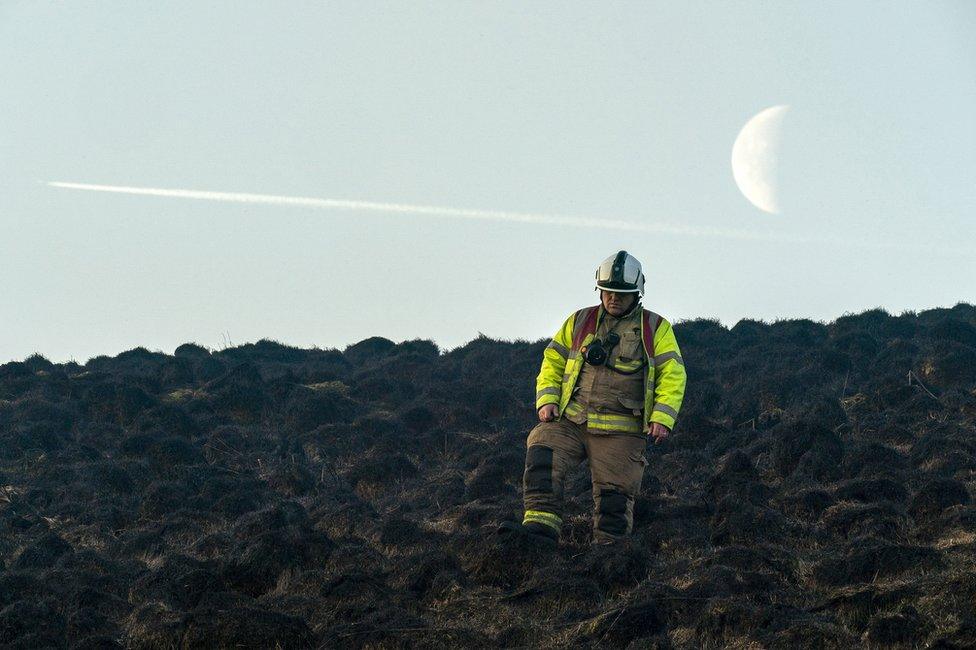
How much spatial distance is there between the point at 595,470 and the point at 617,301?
1.34 meters

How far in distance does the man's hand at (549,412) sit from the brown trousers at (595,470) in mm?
48

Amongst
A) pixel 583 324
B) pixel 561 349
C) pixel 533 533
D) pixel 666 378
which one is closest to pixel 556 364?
pixel 561 349

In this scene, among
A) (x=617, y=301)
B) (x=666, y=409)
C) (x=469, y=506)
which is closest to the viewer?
(x=666, y=409)

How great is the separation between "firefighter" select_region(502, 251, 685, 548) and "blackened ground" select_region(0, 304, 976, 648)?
40cm

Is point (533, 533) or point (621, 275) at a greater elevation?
point (621, 275)

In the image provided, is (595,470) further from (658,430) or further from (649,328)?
(649,328)

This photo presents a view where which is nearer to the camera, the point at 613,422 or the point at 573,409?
the point at 613,422

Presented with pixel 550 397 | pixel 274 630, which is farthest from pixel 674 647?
pixel 550 397

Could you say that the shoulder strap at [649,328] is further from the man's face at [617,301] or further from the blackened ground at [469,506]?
the blackened ground at [469,506]

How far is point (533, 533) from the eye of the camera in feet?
30.8

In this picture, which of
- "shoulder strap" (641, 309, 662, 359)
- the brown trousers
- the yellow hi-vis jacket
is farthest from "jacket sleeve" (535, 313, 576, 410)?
"shoulder strap" (641, 309, 662, 359)

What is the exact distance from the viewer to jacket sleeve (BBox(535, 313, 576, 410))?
10030 millimetres

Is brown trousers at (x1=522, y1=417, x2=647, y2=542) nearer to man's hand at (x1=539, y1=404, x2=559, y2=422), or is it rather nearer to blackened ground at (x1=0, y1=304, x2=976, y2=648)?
man's hand at (x1=539, y1=404, x2=559, y2=422)

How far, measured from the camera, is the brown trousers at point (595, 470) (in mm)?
9609
